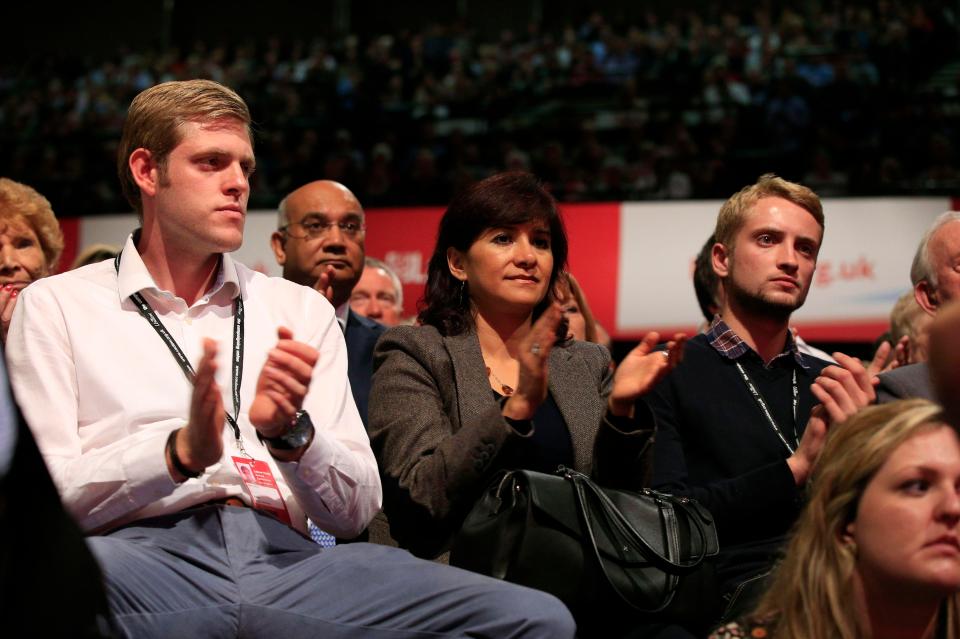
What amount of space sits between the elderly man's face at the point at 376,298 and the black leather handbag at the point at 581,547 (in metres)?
2.46

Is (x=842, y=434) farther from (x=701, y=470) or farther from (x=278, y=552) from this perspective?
(x=278, y=552)

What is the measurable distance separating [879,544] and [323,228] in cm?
267

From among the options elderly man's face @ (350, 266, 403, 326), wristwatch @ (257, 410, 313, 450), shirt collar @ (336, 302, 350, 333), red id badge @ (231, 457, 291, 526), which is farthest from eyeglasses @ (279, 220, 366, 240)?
wristwatch @ (257, 410, 313, 450)

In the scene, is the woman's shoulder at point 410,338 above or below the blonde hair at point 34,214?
below

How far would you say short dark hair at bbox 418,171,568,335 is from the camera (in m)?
3.01

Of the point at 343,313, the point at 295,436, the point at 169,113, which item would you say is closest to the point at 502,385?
the point at 295,436

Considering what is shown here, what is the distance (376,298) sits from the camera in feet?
16.0

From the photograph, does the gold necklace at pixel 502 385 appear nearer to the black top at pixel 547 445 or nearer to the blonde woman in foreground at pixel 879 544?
the black top at pixel 547 445

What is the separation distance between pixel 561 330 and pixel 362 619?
3.76 feet

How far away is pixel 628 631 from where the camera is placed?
95.7 inches

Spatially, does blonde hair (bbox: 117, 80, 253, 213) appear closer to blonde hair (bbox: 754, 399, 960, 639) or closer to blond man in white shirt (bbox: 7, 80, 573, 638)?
blond man in white shirt (bbox: 7, 80, 573, 638)

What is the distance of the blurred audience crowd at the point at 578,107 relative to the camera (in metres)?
8.39

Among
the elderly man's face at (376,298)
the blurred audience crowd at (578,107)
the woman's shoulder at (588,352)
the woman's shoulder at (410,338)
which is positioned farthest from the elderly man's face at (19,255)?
the blurred audience crowd at (578,107)

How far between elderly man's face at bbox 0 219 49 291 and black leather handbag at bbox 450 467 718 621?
159 cm
